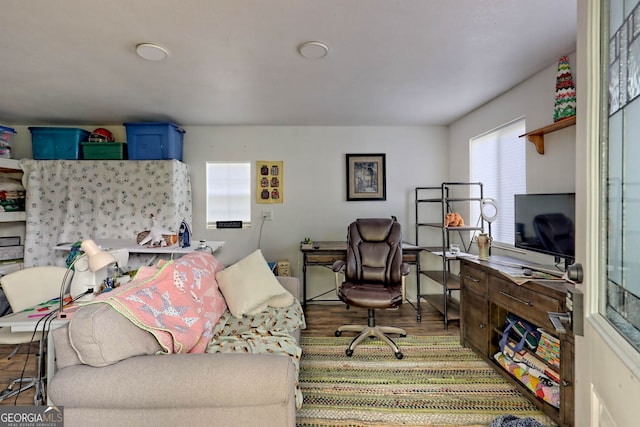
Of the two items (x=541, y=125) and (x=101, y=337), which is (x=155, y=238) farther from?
(x=541, y=125)

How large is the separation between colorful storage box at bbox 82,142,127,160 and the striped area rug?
2941 millimetres

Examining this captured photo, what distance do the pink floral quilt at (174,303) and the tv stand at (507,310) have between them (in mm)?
1793

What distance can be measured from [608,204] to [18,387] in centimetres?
317


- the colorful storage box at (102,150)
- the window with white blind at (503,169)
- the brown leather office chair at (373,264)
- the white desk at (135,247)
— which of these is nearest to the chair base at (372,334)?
the brown leather office chair at (373,264)

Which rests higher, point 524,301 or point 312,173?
point 312,173

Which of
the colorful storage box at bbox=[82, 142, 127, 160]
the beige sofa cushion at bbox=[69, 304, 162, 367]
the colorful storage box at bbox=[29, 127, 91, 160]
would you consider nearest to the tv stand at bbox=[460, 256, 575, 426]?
the beige sofa cushion at bbox=[69, 304, 162, 367]

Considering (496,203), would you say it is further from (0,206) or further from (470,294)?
(0,206)

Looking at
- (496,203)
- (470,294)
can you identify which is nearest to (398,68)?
→ (496,203)

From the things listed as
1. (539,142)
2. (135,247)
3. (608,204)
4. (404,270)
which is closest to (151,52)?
(135,247)

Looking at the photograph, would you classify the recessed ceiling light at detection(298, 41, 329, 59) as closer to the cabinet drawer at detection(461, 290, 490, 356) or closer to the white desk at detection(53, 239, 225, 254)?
the white desk at detection(53, 239, 225, 254)

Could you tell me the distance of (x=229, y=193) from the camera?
3.56m

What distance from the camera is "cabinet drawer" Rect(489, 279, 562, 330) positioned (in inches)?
61.4

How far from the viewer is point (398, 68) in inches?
81.3

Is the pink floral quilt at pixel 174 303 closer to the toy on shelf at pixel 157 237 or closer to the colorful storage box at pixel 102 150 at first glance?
the toy on shelf at pixel 157 237
